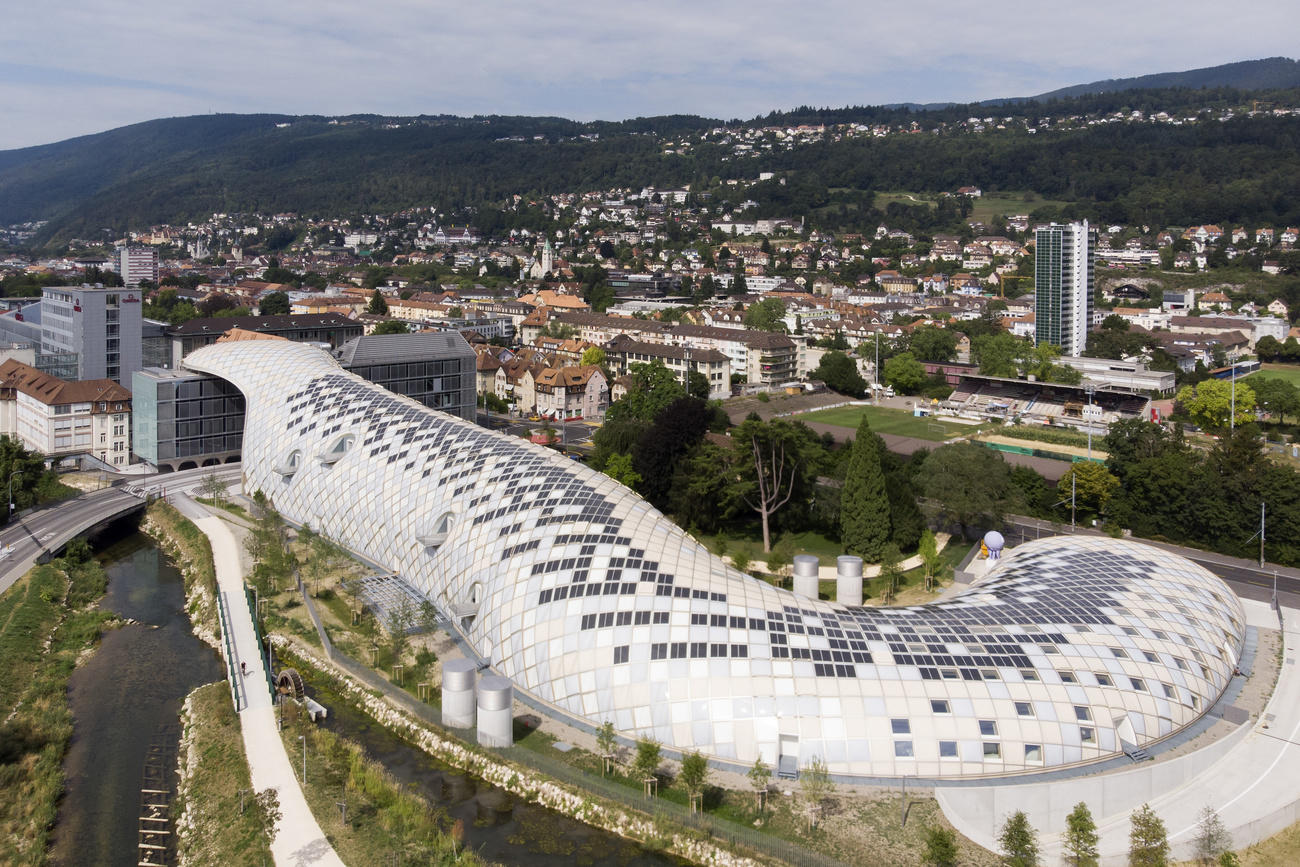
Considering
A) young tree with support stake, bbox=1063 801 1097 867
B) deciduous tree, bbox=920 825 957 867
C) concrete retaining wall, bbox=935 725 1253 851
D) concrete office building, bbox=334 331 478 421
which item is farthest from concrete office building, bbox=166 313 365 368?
young tree with support stake, bbox=1063 801 1097 867

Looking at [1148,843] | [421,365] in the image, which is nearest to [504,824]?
[1148,843]

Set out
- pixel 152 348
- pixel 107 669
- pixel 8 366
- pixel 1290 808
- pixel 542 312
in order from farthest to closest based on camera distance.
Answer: pixel 542 312 → pixel 152 348 → pixel 8 366 → pixel 107 669 → pixel 1290 808

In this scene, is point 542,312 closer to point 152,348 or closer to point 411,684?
point 152,348

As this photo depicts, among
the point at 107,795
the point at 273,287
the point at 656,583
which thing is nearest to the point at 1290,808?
the point at 656,583

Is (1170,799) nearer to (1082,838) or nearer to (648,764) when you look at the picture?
(1082,838)

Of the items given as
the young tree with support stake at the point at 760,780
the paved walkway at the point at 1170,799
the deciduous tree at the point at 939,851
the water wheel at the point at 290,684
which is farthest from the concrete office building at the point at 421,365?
the deciduous tree at the point at 939,851

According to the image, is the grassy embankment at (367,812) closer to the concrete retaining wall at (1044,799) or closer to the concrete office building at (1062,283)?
the concrete retaining wall at (1044,799)

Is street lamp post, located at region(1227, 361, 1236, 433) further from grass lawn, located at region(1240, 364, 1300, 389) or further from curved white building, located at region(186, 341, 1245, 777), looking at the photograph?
curved white building, located at region(186, 341, 1245, 777)
